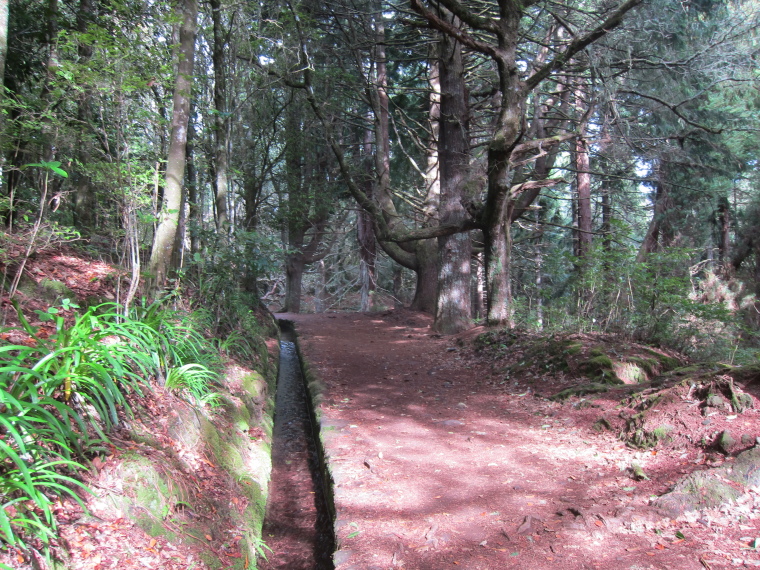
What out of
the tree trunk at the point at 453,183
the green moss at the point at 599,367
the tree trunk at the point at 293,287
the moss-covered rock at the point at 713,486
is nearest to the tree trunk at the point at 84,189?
the tree trunk at the point at 453,183

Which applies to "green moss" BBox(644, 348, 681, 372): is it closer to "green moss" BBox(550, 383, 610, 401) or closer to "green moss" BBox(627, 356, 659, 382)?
"green moss" BBox(627, 356, 659, 382)

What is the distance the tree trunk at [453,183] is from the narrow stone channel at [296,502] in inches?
185

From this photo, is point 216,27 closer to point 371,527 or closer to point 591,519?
point 371,527

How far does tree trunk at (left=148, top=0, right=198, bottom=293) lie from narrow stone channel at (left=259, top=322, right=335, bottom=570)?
7.92 ft

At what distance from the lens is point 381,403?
6293 mm

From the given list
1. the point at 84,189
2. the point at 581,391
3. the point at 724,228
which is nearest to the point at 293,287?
the point at 84,189

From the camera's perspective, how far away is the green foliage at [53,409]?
2.10 metres

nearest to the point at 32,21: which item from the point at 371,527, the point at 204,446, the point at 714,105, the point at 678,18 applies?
the point at 204,446

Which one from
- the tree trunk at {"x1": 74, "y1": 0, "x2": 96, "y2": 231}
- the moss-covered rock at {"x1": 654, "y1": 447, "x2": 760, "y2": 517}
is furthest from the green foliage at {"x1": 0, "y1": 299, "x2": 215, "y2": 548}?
the tree trunk at {"x1": 74, "y1": 0, "x2": 96, "y2": 231}

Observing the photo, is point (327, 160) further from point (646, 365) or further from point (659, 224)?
point (646, 365)

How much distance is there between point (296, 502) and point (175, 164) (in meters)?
3.86

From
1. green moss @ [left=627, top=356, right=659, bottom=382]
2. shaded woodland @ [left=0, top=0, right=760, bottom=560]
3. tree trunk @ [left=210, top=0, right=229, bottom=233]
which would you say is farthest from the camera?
tree trunk @ [left=210, top=0, right=229, bottom=233]

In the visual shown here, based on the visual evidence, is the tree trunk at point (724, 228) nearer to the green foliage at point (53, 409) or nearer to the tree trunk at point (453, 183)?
the tree trunk at point (453, 183)

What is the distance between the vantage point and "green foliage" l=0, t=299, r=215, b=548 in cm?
210
